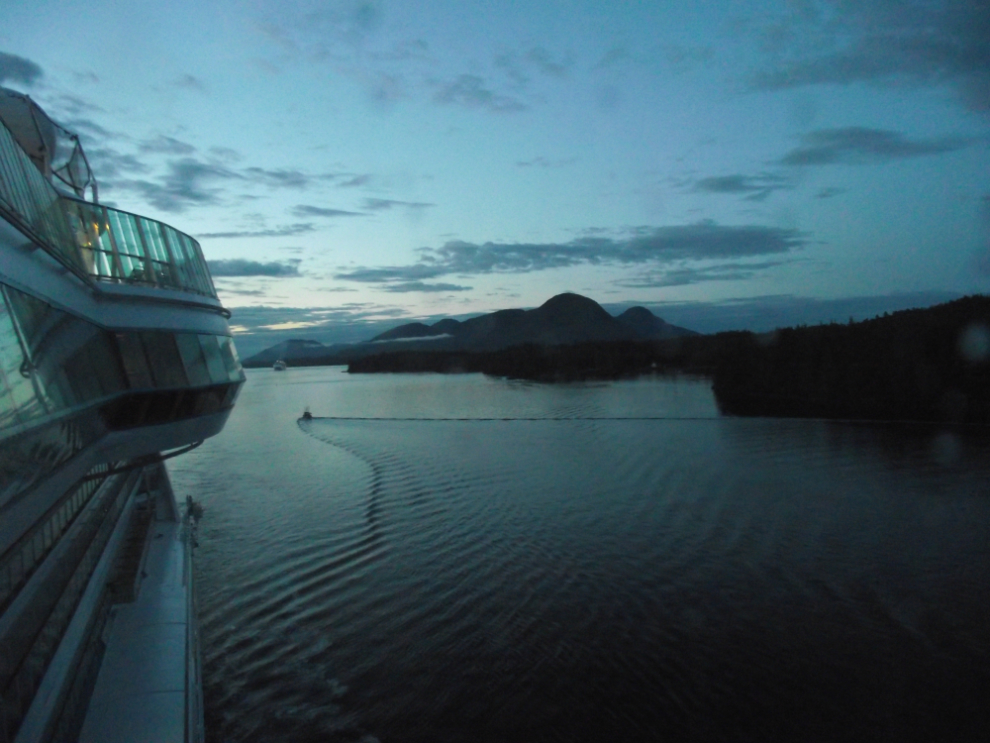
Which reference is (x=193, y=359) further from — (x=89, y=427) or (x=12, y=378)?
(x=12, y=378)

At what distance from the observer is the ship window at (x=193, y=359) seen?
→ 311 inches

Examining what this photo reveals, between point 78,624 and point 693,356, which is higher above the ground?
point 78,624

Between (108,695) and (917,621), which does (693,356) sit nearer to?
(917,621)

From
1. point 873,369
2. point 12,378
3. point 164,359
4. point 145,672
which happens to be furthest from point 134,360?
point 873,369

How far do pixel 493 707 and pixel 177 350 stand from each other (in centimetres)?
544

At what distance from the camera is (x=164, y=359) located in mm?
7504

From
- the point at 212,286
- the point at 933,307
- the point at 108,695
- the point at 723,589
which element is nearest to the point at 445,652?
the point at 108,695

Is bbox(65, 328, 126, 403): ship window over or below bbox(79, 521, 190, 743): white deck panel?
over

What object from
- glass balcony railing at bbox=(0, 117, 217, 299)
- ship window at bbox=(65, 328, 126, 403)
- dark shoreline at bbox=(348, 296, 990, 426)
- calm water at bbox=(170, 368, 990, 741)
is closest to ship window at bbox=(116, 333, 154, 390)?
ship window at bbox=(65, 328, 126, 403)

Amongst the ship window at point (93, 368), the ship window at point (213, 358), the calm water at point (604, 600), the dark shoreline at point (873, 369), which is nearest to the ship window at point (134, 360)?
the ship window at point (93, 368)

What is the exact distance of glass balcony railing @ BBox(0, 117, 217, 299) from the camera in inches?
215

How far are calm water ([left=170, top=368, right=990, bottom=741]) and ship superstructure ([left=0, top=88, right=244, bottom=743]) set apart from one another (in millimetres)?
1348

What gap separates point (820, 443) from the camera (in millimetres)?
25625

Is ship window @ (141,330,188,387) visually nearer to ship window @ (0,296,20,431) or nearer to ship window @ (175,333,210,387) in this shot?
ship window @ (175,333,210,387)
